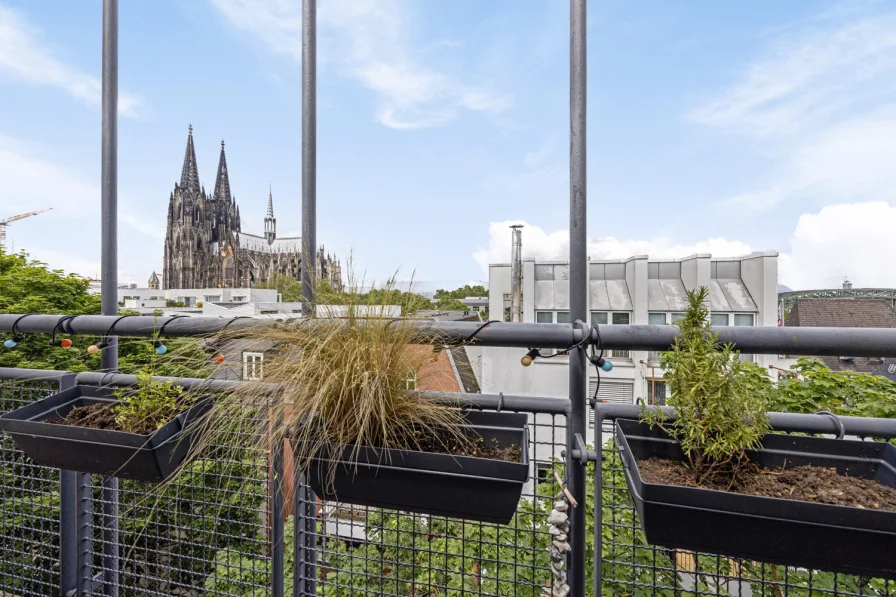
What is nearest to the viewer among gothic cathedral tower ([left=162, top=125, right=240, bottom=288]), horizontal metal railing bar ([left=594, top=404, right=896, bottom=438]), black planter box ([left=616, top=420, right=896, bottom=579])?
black planter box ([left=616, top=420, right=896, bottom=579])

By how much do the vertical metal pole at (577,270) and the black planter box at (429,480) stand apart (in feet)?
0.45

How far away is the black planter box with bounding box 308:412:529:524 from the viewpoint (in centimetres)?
73

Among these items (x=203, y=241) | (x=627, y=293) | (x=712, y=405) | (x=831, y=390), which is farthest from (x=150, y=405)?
(x=203, y=241)

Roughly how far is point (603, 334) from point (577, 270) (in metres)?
0.17

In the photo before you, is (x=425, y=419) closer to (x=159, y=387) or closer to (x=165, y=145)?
(x=159, y=387)

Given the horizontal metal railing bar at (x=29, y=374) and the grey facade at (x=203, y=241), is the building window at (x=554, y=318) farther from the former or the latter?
the grey facade at (x=203, y=241)

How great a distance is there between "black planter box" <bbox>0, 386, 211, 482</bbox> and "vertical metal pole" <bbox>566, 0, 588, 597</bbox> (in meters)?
0.81

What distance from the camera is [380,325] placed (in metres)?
0.84

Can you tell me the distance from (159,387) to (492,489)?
2.53ft

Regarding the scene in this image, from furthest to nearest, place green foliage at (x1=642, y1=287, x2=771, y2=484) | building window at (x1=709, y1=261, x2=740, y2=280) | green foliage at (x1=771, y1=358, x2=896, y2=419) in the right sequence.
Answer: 1. building window at (x1=709, y1=261, x2=740, y2=280)
2. green foliage at (x1=771, y1=358, x2=896, y2=419)
3. green foliage at (x1=642, y1=287, x2=771, y2=484)

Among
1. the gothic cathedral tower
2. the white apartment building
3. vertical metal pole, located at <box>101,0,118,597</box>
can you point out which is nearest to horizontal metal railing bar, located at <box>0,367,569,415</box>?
vertical metal pole, located at <box>101,0,118,597</box>

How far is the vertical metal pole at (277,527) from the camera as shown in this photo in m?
0.95

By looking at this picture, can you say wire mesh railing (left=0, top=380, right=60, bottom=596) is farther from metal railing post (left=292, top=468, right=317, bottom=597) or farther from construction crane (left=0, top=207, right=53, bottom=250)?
construction crane (left=0, top=207, right=53, bottom=250)

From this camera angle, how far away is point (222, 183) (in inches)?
1462
